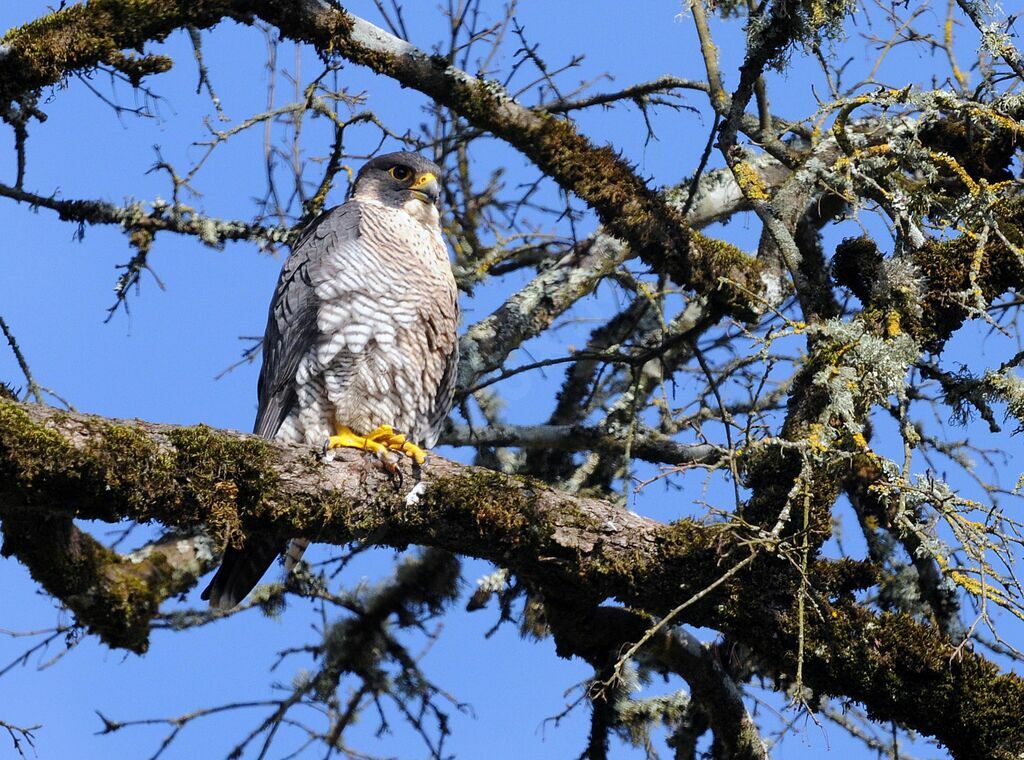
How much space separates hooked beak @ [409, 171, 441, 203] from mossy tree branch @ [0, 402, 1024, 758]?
211 centimetres

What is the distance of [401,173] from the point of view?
541 cm

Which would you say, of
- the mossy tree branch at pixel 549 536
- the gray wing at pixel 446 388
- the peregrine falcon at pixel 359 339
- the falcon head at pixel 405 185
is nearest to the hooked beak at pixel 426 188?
the falcon head at pixel 405 185

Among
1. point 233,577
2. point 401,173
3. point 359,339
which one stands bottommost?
point 233,577

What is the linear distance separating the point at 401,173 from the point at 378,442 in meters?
1.84

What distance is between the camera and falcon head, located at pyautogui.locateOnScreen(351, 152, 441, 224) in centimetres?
524

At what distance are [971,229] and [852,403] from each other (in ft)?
2.77

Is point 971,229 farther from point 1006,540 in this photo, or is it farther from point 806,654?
point 806,654

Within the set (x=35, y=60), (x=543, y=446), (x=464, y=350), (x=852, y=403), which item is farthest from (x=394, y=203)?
(x=852, y=403)

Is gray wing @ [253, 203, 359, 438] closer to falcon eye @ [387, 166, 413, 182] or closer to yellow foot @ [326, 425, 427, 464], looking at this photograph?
yellow foot @ [326, 425, 427, 464]

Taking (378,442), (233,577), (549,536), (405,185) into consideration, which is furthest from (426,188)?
(549,536)

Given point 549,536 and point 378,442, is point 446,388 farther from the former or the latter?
point 549,536

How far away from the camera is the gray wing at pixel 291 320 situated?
450 centimetres

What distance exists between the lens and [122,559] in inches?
165

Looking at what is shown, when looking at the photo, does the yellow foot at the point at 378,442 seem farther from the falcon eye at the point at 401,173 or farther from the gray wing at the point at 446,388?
the falcon eye at the point at 401,173
